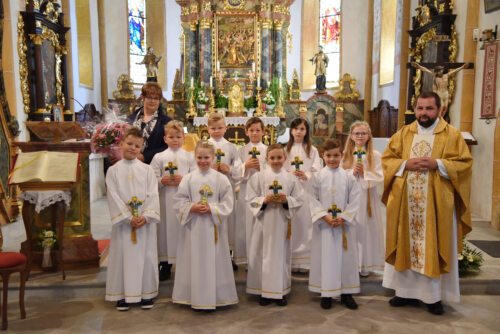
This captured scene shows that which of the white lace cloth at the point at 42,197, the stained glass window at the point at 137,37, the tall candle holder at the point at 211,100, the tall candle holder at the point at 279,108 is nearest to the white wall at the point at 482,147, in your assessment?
the white lace cloth at the point at 42,197

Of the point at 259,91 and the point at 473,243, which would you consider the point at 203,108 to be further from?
the point at 473,243

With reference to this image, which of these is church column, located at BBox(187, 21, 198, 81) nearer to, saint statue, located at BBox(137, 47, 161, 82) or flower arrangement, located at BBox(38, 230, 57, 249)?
saint statue, located at BBox(137, 47, 161, 82)

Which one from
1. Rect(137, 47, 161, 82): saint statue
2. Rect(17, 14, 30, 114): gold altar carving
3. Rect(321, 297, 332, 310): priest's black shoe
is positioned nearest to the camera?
Rect(321, 297, 332, 310): priest's black shoe

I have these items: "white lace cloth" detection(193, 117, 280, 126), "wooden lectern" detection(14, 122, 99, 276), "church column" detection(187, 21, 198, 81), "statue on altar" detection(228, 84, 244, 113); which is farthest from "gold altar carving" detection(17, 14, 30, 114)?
"church column" detection(187, 21, 198, 81)

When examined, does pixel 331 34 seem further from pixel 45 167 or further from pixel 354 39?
pixel 45 167

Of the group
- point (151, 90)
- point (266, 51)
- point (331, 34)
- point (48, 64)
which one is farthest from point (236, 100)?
point (151, 90)

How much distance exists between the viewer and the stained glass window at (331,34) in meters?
16.9

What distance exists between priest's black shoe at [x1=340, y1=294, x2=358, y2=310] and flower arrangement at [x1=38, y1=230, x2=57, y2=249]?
3.11 m

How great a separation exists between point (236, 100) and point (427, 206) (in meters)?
10.6

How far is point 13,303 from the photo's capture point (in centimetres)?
434

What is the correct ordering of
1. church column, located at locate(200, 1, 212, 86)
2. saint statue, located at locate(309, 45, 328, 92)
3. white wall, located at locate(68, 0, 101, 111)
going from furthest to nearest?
saint statue, located at locate(309, 45, 328, 92) < church column, located at locate(200, 1, 212, 86) < white wall, located at locate(68, 0, 101, 111)

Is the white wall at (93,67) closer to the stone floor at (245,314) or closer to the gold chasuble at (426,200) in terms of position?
the stone floor at (245,314)

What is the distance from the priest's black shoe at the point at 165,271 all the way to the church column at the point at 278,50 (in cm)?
1107

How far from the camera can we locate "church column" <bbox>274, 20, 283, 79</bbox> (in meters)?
14.9
